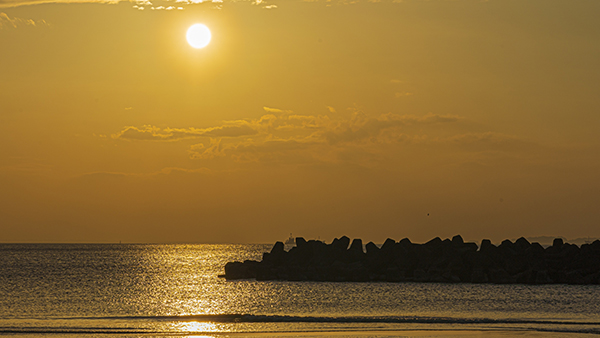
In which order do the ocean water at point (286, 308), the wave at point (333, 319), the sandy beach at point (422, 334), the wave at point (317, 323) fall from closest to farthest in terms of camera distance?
the sandy beach at point (422, 334)
the wave at point (317, 323)
the ocean water at point (286, 308)
the wave at point (333, 319)

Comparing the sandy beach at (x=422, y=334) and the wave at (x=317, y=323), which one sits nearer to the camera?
the sandy beach at (x=422, y=334)

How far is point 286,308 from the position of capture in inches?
1857

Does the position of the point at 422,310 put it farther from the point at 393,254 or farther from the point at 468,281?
the point at 393,254

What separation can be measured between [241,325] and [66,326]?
9023 millimetres

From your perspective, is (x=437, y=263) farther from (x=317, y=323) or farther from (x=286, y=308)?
(x=317, y=323)

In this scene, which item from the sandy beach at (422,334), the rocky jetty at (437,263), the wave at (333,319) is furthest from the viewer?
the rocky jetty at (437,263)

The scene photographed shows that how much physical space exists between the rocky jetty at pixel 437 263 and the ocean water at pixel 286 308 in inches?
126

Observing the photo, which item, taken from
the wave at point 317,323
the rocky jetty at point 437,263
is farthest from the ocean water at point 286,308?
the rocky jetty at point 437,263

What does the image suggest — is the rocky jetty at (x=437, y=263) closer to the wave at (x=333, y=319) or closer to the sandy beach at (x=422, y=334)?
the wave at (x=333, y=319)

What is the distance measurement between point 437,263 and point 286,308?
25.8 metres

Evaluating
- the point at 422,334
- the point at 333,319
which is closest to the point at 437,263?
the point at 333,319

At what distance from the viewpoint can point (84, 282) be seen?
7312 cm

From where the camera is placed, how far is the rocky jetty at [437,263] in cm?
6556

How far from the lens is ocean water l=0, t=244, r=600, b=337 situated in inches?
1436
